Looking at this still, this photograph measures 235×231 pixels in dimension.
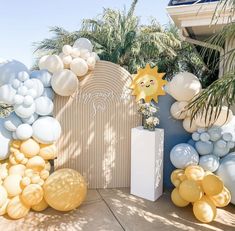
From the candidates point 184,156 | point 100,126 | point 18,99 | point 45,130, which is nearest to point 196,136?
point 184,156

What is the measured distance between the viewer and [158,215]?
4629 mm

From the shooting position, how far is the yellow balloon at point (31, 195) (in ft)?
14.4

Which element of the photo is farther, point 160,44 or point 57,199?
point 160,44

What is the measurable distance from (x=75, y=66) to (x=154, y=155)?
255cm

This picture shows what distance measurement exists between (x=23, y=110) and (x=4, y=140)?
2.67 ft

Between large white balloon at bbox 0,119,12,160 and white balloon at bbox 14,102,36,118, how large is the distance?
21.4 inches

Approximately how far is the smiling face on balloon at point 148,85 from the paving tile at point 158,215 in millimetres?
2297

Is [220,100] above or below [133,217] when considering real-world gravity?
above

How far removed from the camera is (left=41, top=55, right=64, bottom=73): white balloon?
5.06 m

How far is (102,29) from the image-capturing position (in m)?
11.3

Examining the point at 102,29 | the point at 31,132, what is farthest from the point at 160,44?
the point at 31,132

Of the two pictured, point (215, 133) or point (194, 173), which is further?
point (215, 133)

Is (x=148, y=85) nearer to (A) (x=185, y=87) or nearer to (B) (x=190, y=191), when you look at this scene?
(A) (x=185, y=87)

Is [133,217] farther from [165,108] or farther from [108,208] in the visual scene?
[165,108]
